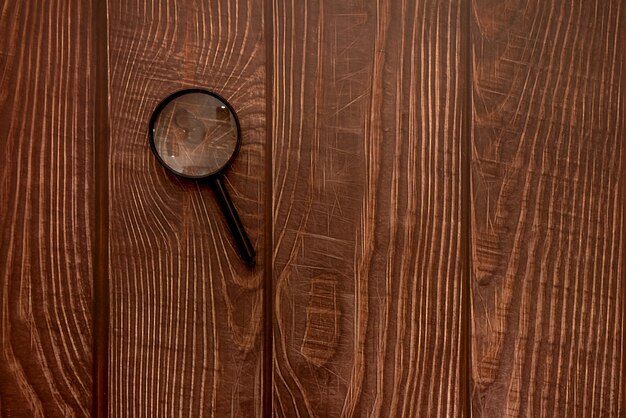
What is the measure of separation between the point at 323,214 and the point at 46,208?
0.37 meters

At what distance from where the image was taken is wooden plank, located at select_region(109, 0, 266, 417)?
0.69 meters

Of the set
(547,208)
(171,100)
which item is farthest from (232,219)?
(547,208)

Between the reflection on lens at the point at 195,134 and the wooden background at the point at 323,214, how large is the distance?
0.08 ft

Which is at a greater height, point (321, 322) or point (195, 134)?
point (195, 134)

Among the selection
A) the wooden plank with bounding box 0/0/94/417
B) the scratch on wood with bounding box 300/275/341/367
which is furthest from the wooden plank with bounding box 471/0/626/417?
the wooden plank with bounding box 0/0/94/417

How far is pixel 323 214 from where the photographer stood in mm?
712

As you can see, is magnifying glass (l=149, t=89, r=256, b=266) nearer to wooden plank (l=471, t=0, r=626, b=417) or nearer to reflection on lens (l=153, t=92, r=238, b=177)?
reflection on lens (l=153, t=92, r=238, b=177)

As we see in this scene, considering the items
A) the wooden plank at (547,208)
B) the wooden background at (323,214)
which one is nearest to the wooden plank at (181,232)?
the wooden background at (323,214)

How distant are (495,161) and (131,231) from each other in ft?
1.70

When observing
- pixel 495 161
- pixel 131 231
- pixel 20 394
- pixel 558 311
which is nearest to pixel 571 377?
pixel 558 311

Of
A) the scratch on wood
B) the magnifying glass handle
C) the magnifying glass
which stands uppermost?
the magnifying glass

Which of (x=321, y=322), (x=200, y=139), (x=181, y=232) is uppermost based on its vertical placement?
(x=200, y=139)

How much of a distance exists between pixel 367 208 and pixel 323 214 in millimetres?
63

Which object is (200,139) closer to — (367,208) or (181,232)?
(181,232)
